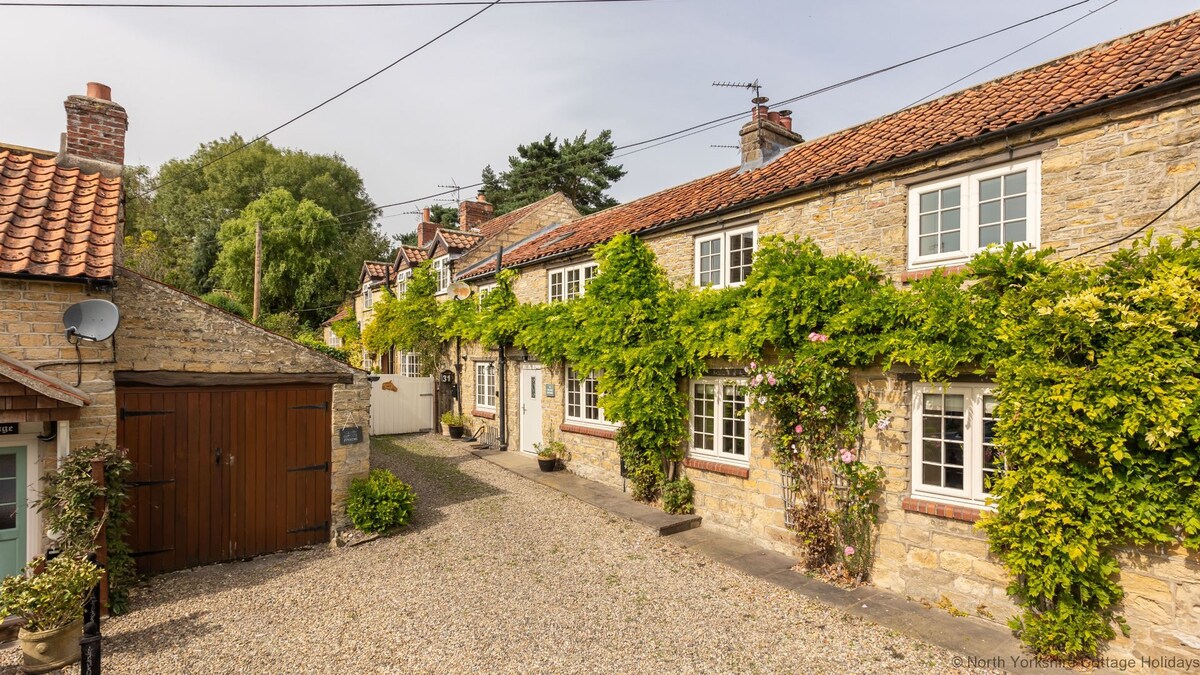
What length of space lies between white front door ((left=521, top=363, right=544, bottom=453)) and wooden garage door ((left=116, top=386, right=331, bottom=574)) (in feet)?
22.1

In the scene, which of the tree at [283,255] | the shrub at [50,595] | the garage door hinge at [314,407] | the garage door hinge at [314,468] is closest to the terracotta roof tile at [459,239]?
the garage door hinge at [314,407]

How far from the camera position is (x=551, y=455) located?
14102mm

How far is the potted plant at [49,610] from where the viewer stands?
521cm

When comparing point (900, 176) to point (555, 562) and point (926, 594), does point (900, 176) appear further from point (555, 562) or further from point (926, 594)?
point (555, 562)

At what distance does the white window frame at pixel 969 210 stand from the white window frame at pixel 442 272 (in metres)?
16.2

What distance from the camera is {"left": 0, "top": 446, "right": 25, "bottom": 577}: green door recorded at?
643 cm

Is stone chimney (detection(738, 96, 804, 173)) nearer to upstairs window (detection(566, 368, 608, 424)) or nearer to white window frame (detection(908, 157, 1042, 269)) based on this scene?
white window frame (detection(908, 157, 1042, 269))

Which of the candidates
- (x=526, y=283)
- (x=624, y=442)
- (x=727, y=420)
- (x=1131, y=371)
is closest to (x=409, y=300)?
(x=526, y=283)

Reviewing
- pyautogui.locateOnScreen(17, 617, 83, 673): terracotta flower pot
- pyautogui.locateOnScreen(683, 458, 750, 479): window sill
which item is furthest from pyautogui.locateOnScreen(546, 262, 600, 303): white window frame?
pyautogui.locateOnScreen(17, 617, 83, 673): terracotta flower pot

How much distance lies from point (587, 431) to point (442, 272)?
35.2ft

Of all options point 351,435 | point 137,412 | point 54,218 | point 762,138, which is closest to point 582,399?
point 351,435

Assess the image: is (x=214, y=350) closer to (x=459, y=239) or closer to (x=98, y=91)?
(x=98, y=91)

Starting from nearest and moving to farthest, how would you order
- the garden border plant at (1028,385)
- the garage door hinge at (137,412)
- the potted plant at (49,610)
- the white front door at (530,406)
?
the garden border plant at (1028,385), the potted plant at (49,610), the garage door hinge at (137,412), the white front door at (530,406)

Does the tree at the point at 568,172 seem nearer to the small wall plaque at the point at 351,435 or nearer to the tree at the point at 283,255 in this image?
the tree at the point at 283,255
